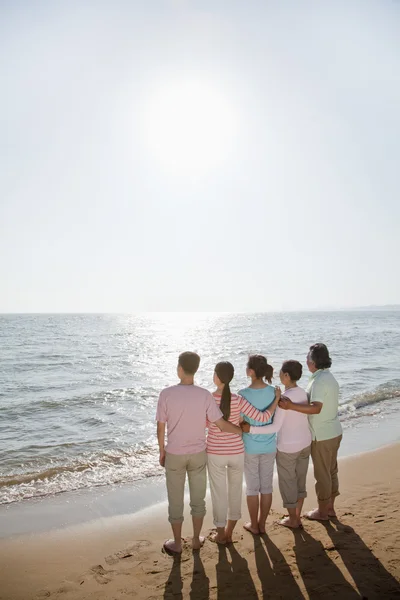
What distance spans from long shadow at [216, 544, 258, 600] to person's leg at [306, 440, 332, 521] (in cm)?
137

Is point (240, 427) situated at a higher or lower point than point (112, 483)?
higher

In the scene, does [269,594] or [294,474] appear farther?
[294,474]

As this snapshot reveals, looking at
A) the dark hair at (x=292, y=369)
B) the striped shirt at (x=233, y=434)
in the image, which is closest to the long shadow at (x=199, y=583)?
the striped shirt at (x=233, y=434)

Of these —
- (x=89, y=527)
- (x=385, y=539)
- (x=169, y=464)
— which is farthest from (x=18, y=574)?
(x=385, y=539)

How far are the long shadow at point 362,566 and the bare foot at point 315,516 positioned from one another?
188 millimetres

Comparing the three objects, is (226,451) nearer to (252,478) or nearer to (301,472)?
(252,478)

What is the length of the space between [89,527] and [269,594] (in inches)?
116

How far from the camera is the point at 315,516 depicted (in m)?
5.20

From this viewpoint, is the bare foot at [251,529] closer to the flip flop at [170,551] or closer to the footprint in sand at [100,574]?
the flip flop at [170,551]

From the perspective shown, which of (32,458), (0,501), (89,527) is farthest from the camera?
(32,458)

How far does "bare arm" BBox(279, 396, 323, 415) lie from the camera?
457cm

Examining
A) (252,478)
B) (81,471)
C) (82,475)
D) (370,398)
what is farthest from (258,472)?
(370,398)

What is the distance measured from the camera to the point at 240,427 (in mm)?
4496

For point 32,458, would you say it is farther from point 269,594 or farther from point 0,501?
point 269,594
